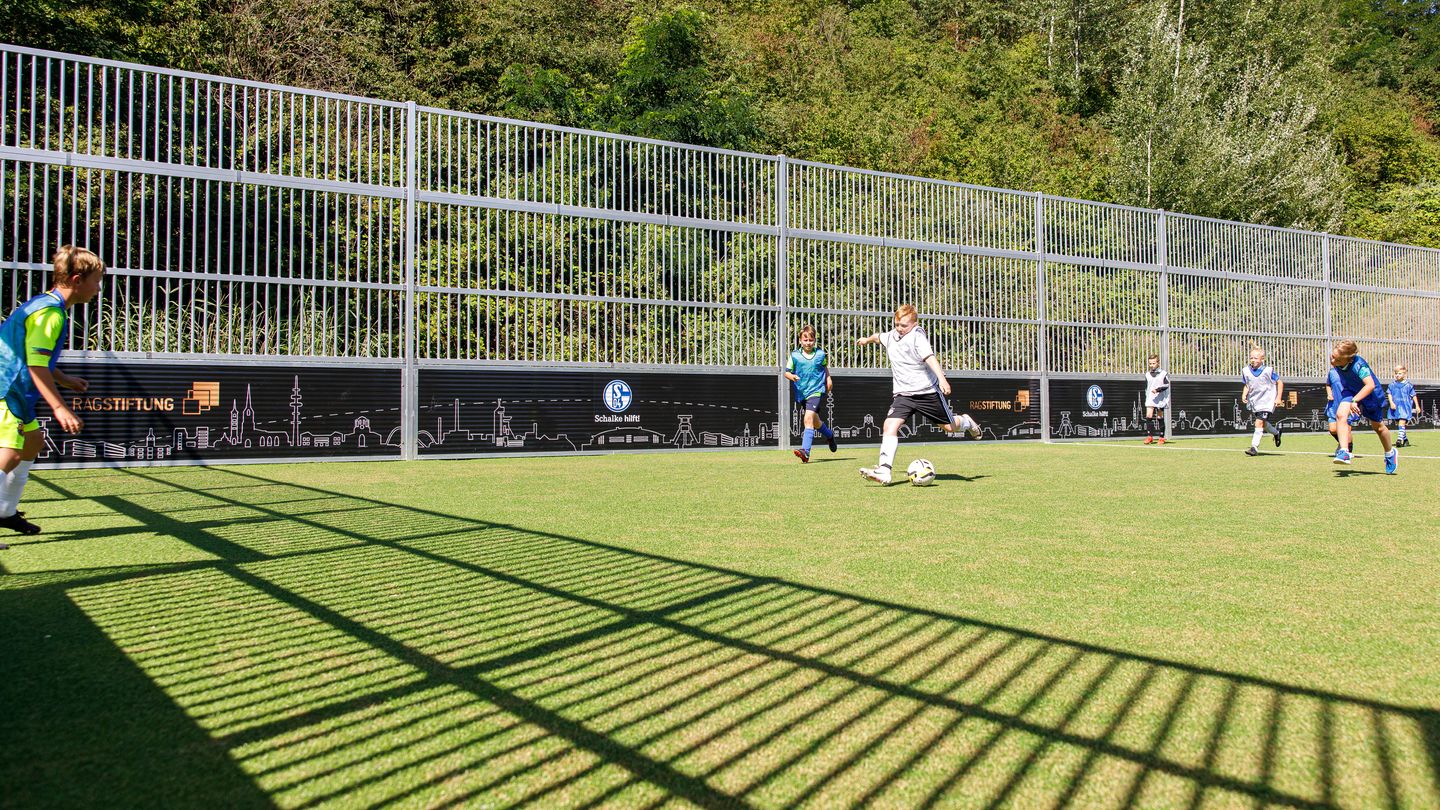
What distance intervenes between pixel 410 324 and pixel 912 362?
26.8 feet

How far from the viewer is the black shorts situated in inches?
389

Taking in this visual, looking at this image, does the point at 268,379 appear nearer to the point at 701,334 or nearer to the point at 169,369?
the point at 169,369

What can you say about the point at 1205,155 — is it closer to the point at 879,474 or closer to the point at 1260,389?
the point at 1260,389

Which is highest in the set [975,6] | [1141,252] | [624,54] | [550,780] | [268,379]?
[975,6]

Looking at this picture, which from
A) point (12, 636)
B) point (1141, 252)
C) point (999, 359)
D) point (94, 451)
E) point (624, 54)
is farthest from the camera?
point (624, 54)

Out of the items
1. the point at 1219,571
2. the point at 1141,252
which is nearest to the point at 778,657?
the point at 1219,571

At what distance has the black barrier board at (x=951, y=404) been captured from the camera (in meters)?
18.2

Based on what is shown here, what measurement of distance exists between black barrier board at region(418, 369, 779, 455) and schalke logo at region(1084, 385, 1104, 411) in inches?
344

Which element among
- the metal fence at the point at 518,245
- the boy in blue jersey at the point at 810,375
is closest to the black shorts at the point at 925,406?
the boy in blue jersey at the point at 810,375

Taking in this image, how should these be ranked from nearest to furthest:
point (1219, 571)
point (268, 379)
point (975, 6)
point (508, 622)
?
point (508, 622) → point (1219, 571) → point (268, 379) → point (975, 6)

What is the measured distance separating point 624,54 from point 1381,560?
97.5 ft

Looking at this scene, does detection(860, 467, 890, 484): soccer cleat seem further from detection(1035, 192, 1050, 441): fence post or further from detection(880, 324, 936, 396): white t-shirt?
detection(1035, 192, 1050, 441): fence post

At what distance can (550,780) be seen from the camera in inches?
87.6

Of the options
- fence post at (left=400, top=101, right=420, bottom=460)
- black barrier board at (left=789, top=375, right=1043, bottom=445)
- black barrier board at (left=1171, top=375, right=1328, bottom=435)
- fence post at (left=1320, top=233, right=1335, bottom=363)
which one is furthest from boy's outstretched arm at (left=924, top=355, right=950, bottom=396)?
fence post at (left=1320, top=233, right=1335, bottom=363)
